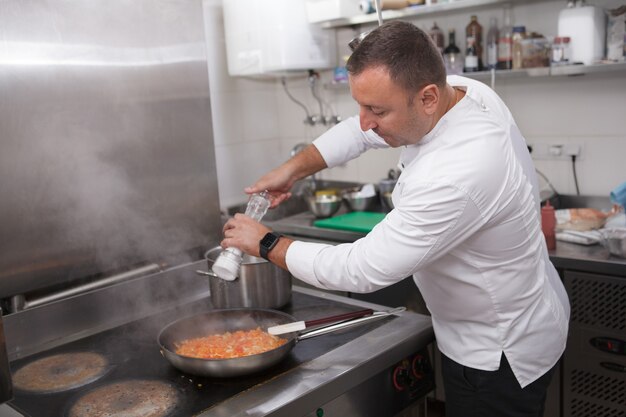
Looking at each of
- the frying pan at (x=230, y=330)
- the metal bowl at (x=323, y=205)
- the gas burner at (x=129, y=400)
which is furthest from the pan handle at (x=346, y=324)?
the metal bowl at (x=323, y=205)

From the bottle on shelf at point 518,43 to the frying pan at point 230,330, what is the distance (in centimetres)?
155

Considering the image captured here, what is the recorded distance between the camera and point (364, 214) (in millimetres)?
3105

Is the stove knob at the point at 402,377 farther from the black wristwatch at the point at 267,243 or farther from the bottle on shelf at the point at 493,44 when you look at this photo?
the bottle on shelf at the point at 493,44

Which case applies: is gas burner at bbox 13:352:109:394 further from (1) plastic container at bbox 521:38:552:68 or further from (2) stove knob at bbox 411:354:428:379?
(1) plastic container at bbox 521:38:552:68

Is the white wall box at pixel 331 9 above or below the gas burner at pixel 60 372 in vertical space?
above

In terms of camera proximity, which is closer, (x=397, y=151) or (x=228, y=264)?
(x=228, y=264)

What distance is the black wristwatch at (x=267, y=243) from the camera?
154cm

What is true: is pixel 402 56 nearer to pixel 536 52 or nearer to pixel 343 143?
pixel 343 143

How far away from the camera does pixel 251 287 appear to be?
179cm

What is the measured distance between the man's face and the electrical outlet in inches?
63.0

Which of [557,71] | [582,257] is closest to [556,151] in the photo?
[557,71]

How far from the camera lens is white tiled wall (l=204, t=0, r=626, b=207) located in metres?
2.75

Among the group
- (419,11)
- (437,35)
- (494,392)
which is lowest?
(494,392)

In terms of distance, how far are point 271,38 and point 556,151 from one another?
4.81ft
